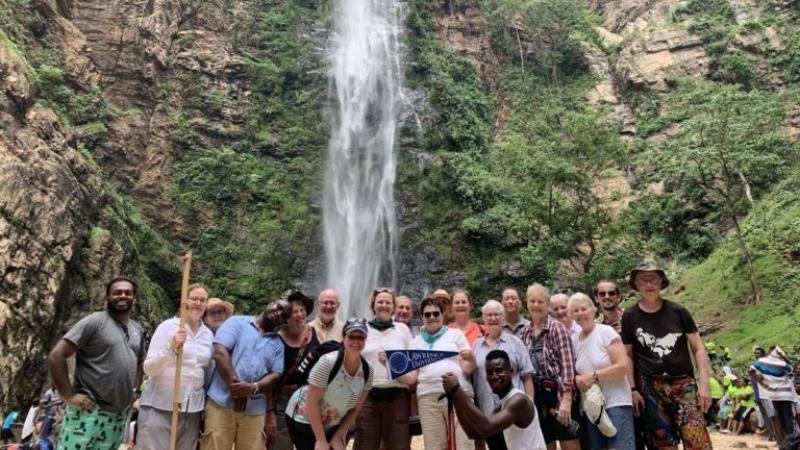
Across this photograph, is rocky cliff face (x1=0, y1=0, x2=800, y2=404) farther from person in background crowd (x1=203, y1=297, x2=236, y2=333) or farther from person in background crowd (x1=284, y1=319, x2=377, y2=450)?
person in background crowd (x1=284, y1=319, x2=377, y2=450)

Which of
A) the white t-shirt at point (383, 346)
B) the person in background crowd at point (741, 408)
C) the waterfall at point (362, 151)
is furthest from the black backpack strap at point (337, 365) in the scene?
the waterfall at point (362, 151)

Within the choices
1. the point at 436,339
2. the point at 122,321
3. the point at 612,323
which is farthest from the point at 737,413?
the point at 122,321

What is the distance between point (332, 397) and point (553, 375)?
1.68 m

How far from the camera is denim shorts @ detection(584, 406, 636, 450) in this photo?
392 cm

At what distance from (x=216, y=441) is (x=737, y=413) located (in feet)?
28.2

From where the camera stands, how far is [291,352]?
14.1 feet

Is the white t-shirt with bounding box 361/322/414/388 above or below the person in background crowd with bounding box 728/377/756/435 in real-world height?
above

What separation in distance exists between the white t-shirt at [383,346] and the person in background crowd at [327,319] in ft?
1.51

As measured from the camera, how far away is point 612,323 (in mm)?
4848

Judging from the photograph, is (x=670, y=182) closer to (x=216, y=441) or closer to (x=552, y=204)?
(x=552, y=204)

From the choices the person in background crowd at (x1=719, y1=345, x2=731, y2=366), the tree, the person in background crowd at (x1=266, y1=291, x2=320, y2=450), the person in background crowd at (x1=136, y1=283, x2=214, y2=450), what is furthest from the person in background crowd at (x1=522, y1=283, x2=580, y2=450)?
the tree

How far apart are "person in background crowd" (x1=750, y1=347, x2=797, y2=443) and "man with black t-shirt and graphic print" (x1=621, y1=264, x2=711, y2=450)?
403 centimetres

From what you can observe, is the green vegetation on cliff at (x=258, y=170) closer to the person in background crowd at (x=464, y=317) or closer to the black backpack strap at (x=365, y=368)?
the person in background crowd at (x=464, y=317)

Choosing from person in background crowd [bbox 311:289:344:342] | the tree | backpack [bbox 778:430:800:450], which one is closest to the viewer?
person in background crowd [bbox 311:289:344:342]
